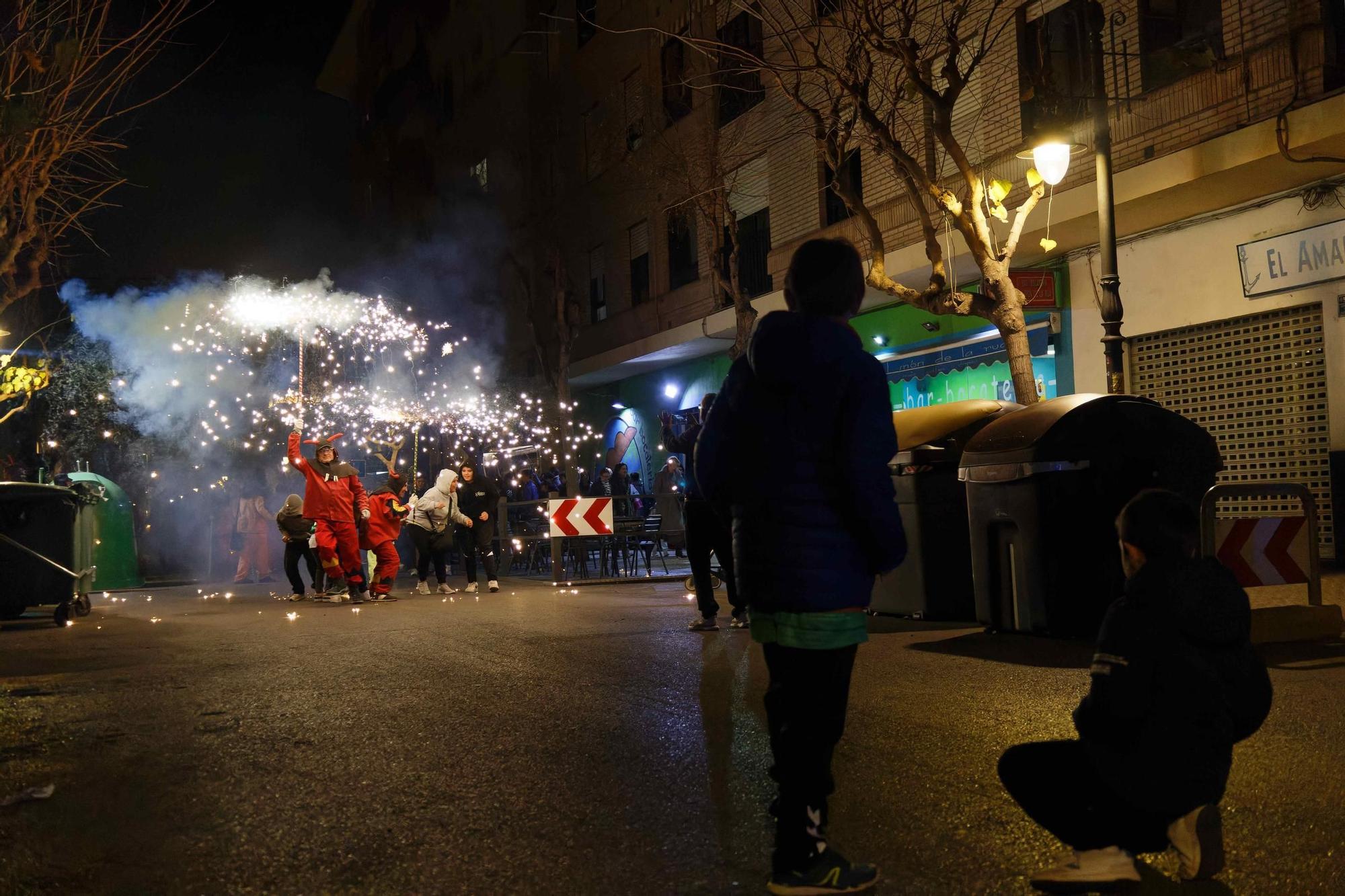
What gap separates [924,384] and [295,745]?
16.0m

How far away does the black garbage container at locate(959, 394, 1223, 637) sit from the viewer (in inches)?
306

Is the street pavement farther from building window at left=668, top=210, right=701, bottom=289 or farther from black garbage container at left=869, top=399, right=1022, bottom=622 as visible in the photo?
building window at left=668, top=210, right=701, bottom=289

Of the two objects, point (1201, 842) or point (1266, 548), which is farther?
point (1266, 548)

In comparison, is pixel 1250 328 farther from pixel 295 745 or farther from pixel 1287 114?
pixel 295 745

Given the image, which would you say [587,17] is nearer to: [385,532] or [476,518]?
[476,518]

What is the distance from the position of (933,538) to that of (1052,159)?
185 inches

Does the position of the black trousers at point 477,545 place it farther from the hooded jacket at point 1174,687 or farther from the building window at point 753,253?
the hooded jacket at point 1174,687

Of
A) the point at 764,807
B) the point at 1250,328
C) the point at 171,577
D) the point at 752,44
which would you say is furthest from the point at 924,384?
the point at 764,807

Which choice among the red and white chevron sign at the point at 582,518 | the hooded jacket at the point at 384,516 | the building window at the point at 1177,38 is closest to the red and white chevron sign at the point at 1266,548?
the building window at the point at 1177,38

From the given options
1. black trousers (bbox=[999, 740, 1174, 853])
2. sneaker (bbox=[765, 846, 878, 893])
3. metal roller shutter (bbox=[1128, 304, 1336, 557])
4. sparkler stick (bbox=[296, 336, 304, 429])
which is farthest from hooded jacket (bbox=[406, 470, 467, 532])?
sparkler stick (bbox=[296, 336, 304, 429])

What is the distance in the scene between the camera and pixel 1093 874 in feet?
10.0

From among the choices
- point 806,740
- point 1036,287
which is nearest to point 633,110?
point 1036,287

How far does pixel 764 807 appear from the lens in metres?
4.04

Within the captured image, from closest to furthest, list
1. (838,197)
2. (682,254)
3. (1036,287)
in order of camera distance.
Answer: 1. (1036,287)
2. (838,197)
3. (682,254)
